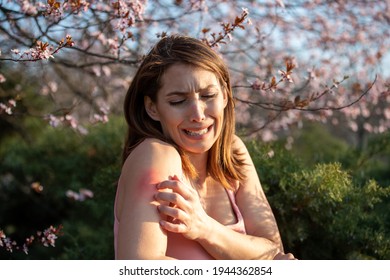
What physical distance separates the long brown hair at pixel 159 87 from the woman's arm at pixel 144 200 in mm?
132

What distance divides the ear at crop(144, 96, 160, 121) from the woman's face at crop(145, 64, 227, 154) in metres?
0.02

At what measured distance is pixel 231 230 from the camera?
2.34 m

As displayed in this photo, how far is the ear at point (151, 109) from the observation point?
2430 millimetres

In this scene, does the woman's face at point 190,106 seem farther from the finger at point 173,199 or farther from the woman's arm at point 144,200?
the finger at point 173,199

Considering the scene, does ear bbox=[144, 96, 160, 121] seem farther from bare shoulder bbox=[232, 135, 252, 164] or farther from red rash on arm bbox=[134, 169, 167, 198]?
bare shoulder bbox=[232, 135, 252, 164]

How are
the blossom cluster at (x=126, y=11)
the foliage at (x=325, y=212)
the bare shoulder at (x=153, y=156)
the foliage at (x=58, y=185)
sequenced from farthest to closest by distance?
the foliage at (x=58, y=185) → the blossom cluster at (x=126, y=11) → the foliage at (x=325, y=212) → the bare shoulder at (x=153, y=156)

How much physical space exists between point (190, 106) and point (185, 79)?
0.11 m

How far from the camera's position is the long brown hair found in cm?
236

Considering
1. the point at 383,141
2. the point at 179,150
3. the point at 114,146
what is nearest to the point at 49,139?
the point at 114,146

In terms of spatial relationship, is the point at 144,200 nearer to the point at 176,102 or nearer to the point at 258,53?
the point at 176,102

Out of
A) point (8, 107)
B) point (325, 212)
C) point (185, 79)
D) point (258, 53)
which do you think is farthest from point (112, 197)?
point (258, 53)

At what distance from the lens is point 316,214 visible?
3125 millimetres

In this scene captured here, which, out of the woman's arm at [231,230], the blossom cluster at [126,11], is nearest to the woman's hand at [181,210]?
the woman's arm at [231,230]
